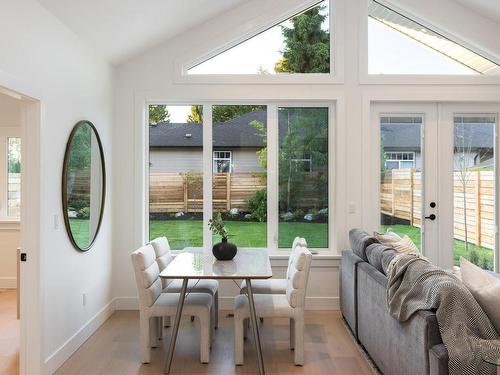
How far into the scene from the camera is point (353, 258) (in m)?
3.60

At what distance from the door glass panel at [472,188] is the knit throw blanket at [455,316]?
261cm

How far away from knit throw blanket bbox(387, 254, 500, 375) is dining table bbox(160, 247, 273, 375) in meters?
1.00

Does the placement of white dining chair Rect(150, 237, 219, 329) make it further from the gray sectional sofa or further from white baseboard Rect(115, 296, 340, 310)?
the gray sectional sofa

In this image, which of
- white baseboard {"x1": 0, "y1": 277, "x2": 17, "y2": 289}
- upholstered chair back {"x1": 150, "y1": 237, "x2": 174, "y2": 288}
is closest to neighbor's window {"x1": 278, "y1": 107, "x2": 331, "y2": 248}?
upholstered chair back {"x1": 150, "y1": 237, "x2": 174, "y2": 288}

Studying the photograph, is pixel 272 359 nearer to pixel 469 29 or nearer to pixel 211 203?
pixel 211 203

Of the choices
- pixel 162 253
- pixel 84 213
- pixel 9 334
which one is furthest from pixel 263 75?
pixel 9 334

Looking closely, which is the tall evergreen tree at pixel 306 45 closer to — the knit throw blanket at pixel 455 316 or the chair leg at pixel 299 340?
the chair leg at pixel 299 340

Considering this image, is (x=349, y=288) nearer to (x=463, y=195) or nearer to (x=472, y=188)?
(x=463, y=195)

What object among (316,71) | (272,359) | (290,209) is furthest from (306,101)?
(272,359)

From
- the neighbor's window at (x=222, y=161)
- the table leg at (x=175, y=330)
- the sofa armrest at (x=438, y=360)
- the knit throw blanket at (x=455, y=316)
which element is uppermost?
the neighbor's window at (x=222, y=161)

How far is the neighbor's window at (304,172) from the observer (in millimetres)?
4594

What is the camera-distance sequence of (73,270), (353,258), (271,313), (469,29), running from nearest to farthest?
1. (271,313)
2. (73,270)
3. (353,258)
4. (469,29)

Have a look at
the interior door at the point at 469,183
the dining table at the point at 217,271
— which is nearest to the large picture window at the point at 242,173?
the dining table at the point at 217,271

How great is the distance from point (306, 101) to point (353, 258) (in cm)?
184
